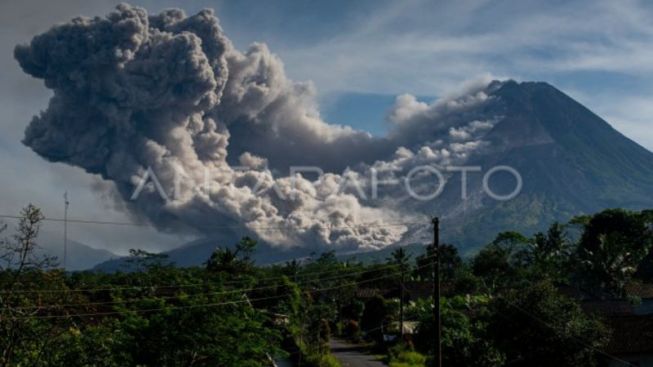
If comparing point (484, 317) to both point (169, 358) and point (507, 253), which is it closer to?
point (169, 358)

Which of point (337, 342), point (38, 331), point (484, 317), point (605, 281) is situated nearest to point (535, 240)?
point (605, 281)

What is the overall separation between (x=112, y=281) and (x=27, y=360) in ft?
186

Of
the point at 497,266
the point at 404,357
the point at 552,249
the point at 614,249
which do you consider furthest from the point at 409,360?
the point at 552,249

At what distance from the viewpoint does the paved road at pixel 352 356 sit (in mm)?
58400

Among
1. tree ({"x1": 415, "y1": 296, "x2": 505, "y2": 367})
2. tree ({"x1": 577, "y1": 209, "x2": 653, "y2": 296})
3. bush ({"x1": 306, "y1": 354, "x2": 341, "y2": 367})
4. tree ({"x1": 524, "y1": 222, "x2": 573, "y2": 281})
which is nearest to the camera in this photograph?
tree ({"x1": 415, "y1": 296, "x2": 505, "y2": 367})

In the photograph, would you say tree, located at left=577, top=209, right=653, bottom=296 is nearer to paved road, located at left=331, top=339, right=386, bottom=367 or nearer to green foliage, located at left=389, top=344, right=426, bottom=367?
paved road, located at left=331, top=339, right=386, bottom=367

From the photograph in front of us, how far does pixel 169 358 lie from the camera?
34688 millimetres

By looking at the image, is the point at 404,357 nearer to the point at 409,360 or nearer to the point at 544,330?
the point at 409,360

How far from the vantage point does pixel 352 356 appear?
64.3m

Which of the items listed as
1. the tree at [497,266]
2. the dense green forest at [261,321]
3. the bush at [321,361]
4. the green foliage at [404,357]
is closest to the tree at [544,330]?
the dense green forest at [261,321]

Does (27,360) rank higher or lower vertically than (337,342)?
higher

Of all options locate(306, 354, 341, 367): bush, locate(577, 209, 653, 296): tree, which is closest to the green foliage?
locate(306, 354, 341, 367): bush

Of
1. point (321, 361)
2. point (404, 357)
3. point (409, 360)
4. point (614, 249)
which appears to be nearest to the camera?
point (321, 361)

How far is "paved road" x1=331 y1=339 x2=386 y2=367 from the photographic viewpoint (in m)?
58.4
